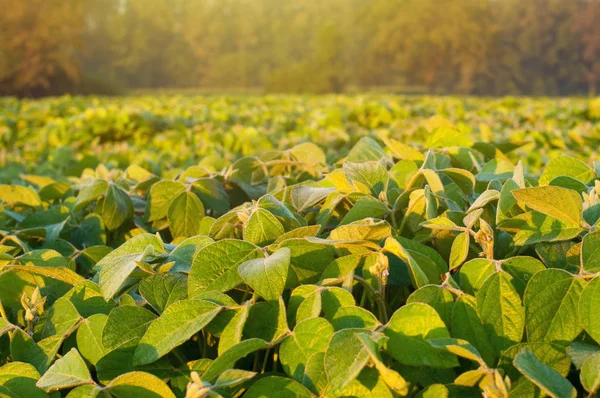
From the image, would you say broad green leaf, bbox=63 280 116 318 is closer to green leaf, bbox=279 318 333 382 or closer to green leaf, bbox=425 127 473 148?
green leaf, bbox=279 318 333 382

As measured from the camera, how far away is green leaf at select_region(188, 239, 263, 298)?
75 centimetres

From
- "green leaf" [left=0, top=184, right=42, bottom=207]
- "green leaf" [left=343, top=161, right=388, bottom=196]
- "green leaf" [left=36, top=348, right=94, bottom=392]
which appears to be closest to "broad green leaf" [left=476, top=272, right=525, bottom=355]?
"green leaf" [left=343, top=161, right=388, bottom=196]

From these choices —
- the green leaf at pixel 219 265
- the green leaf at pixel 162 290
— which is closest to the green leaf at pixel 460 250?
the green leaf at pixel 219 265

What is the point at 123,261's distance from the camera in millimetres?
803

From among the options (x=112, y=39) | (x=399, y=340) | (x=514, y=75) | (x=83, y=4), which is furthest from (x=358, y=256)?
(x=112, y=39)

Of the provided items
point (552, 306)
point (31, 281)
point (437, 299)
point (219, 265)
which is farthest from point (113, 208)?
point (552, 306)

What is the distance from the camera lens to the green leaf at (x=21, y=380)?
725 millimetres

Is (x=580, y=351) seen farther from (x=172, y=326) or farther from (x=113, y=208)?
(x=113, y=208)

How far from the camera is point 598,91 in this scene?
4659cm

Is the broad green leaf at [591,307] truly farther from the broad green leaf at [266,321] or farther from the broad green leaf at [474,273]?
the broad green leaf at [266,321]

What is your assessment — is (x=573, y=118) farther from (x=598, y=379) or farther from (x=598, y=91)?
(x=598, y=91)

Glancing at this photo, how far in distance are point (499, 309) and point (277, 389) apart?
0.90ft

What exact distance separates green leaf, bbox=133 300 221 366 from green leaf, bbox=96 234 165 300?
8 cm

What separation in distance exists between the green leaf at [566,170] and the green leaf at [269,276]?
535 mm
